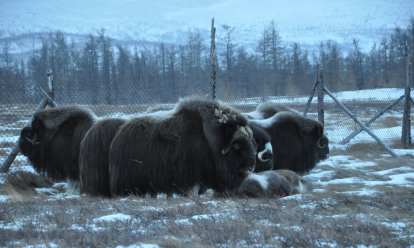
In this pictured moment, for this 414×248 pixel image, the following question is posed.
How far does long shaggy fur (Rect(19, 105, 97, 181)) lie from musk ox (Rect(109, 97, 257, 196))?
51.7 inches

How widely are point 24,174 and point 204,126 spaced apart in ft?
11.2

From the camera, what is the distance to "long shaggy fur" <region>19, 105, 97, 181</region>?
635cm

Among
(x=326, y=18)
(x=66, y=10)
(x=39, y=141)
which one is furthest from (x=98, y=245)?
(x=66, y=10)

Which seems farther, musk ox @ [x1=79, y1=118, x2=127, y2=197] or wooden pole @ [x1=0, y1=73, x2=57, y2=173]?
wooden pole @ [x1=0, y1=73, x2=57, y2=173]

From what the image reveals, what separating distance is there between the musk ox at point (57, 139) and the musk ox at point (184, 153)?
1311 mm

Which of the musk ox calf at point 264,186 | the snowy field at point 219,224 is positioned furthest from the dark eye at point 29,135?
the musk ox calf at point 264,186

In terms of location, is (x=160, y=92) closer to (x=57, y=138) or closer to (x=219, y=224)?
(x=57, y=138)

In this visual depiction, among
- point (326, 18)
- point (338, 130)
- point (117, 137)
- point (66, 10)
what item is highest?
point (66, 10)

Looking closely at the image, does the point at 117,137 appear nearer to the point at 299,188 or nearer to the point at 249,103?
the point at 299,188

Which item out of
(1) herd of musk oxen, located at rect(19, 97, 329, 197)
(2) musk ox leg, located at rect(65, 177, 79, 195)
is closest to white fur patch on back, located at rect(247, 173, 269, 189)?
A: (1) herd of musk oxen, located at rect(19, 97, 329, 197)

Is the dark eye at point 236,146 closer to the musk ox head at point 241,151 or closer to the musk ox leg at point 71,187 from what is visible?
the musk ox head at point 241,151

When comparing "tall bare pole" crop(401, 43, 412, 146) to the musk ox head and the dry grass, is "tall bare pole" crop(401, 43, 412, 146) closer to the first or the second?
the musk ox head

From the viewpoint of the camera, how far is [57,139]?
6.41m

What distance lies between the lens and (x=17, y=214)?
11.4ft
